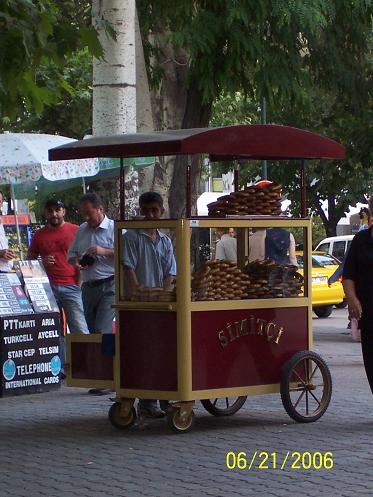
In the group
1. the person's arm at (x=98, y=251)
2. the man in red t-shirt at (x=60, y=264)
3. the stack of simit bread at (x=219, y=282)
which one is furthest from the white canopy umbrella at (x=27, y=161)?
the stack of simit bread at (x=219, y=282)

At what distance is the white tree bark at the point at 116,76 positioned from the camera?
12477mm

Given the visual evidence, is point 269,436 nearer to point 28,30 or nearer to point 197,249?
point 197,249

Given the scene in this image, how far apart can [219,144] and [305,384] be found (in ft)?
6.64

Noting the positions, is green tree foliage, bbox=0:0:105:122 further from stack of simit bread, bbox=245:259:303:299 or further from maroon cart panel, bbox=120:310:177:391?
stack of simit bread, bbox=245:259:303:299

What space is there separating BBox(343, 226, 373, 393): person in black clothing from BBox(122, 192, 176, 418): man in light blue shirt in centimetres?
135

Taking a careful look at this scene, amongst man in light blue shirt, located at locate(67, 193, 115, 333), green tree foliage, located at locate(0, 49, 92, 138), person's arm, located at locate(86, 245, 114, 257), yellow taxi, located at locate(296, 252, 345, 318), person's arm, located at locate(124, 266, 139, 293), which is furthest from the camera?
green tree foliage, located at locate(0, 49, 92, 138)

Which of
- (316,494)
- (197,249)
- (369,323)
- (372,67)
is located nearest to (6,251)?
(197,249)

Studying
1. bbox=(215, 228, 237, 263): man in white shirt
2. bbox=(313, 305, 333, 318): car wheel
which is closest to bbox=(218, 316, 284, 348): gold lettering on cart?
bbox=(215, 228, 237, 263): man in white shirt

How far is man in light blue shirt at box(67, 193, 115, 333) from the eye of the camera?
11.2m

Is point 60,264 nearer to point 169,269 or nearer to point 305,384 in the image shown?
point 169,269

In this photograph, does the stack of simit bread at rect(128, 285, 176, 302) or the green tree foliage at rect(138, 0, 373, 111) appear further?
the green tree foliage at rect(138, 0, 373, 111)

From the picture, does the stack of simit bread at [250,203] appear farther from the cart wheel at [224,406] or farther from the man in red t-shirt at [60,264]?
the man in red t-shirt at [60,264]

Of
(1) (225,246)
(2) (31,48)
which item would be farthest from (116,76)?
(2) (31,48)

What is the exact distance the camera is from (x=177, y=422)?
8875 mm
